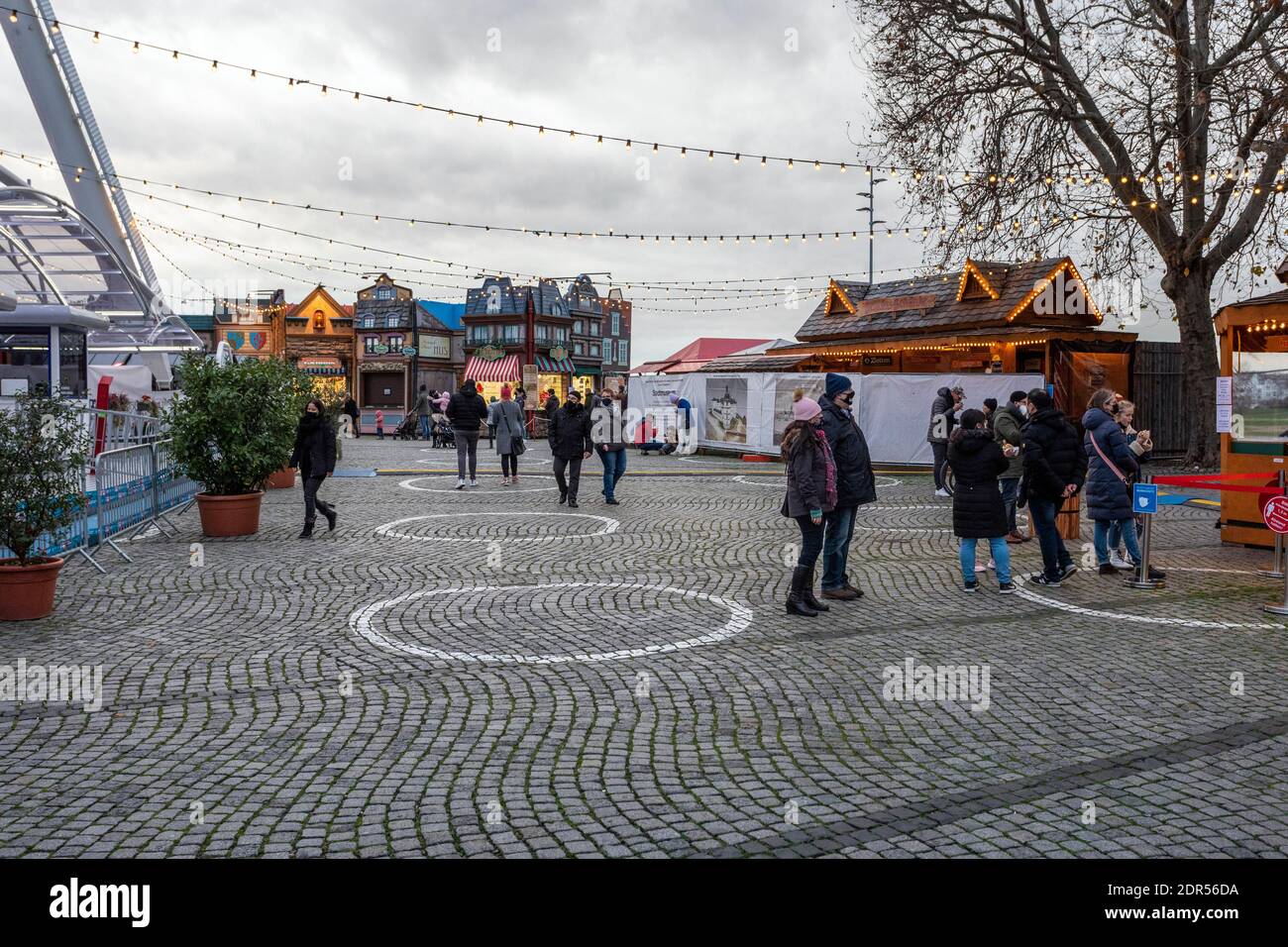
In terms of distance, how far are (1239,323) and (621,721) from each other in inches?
413

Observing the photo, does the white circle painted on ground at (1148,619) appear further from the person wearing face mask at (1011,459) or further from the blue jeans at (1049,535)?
the person wearing face mask at (1011,459)

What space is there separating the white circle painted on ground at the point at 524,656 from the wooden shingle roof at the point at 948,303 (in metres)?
17.1

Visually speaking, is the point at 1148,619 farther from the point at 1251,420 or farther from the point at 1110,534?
the point at 1251,420

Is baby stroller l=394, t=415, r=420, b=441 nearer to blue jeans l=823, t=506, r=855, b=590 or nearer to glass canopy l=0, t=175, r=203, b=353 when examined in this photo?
glass canopy l=0, t=175, r=203, b=353

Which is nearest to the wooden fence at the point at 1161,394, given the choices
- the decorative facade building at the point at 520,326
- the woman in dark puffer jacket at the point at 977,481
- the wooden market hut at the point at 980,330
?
the wooden market hut at the point at 980,330

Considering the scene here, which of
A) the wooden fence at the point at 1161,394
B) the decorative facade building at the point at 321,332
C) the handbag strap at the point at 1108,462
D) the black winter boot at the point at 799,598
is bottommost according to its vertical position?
the black winter boot at the point at 799,598

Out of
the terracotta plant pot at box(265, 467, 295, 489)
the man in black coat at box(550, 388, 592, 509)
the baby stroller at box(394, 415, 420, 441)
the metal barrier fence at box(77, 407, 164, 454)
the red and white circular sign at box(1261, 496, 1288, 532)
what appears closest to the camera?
the red and white circular sign at box(1261, 496, 1288, 532)

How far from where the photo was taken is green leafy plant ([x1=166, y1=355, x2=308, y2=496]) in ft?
39.7

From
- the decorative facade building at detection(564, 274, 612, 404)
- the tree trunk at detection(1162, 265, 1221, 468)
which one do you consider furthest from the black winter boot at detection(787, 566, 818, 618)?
the decorative facade building at detection(564, 274, 612, 404)

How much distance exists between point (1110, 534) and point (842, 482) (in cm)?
371

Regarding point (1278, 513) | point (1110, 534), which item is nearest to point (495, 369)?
point (1110, 534)

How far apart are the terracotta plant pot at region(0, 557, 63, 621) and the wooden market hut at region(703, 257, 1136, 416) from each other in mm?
18945

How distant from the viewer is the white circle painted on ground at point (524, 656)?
6.84m
